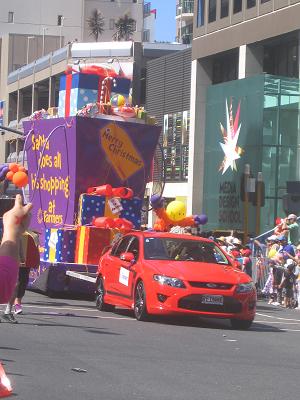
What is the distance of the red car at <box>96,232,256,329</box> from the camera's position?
1465cm

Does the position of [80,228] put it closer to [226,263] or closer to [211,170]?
[226,263]

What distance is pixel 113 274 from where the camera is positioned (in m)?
16.6

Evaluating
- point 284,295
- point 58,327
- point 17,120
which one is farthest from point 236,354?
point 17,120

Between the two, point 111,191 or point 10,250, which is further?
point 111,191

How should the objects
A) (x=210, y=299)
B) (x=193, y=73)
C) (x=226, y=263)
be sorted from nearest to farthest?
(x=210, y=299) → (x=226, y=263) → (x=193, y=73)

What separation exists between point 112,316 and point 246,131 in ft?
82.8

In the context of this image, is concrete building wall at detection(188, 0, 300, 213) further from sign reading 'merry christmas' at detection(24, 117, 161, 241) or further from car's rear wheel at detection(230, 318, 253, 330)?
car's rear wheel at detection(230, 318, 253, 330)

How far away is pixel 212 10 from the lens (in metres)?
47.1

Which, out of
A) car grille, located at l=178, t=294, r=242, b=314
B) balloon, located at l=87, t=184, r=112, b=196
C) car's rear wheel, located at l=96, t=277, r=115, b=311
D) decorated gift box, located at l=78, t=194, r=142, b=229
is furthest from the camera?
decorated gift box, located at l=78, t=194, r=142, b=229

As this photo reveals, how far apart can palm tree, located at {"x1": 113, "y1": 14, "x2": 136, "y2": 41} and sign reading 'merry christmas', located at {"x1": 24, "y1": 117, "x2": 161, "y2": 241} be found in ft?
218

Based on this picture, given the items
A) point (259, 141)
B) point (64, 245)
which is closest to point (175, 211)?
point (64, 245)

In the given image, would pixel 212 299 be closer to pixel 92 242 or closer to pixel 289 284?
pixel 92 242

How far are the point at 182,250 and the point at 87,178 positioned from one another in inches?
169

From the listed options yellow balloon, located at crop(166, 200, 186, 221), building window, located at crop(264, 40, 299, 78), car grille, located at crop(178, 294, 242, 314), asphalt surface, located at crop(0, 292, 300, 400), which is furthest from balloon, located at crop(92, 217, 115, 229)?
building window, located at crop(264, 40, 299, 78)
